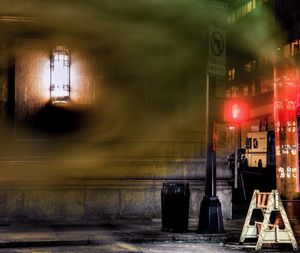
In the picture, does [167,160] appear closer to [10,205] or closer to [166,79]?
[166,79]

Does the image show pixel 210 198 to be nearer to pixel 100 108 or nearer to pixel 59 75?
pixel 100 108

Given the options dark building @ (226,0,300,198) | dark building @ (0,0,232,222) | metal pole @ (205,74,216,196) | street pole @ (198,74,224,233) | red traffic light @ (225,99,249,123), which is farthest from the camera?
dark building @ (226,0,300,198)

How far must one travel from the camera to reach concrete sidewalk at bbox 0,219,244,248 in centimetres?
1205

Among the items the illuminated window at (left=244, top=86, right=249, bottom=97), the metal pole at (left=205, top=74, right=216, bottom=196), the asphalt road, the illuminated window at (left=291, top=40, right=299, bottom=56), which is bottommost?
the asphalt road

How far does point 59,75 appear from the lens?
49.8ft

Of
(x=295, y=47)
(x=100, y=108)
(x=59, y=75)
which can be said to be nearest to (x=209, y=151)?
(x=100, y=108)

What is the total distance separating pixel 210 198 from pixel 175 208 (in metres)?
0.75

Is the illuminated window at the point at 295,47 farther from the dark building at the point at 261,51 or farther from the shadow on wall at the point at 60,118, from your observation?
the shadow on wall at the point at 60,118

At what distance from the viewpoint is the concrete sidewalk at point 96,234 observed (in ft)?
39.5

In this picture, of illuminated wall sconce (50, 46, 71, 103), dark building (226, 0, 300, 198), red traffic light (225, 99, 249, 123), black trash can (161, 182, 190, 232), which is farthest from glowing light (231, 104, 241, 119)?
dark building (226, 0, 300, 198)

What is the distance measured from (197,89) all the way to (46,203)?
458cm

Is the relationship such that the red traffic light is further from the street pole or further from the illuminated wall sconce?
the illuminated wall sconce

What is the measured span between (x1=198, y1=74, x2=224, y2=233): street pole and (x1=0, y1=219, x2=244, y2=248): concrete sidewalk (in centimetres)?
26

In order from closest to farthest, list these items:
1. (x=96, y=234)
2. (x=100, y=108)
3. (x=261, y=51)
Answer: (x=96, y=234)
(x=100, y=108)
(x=261, y=51)
